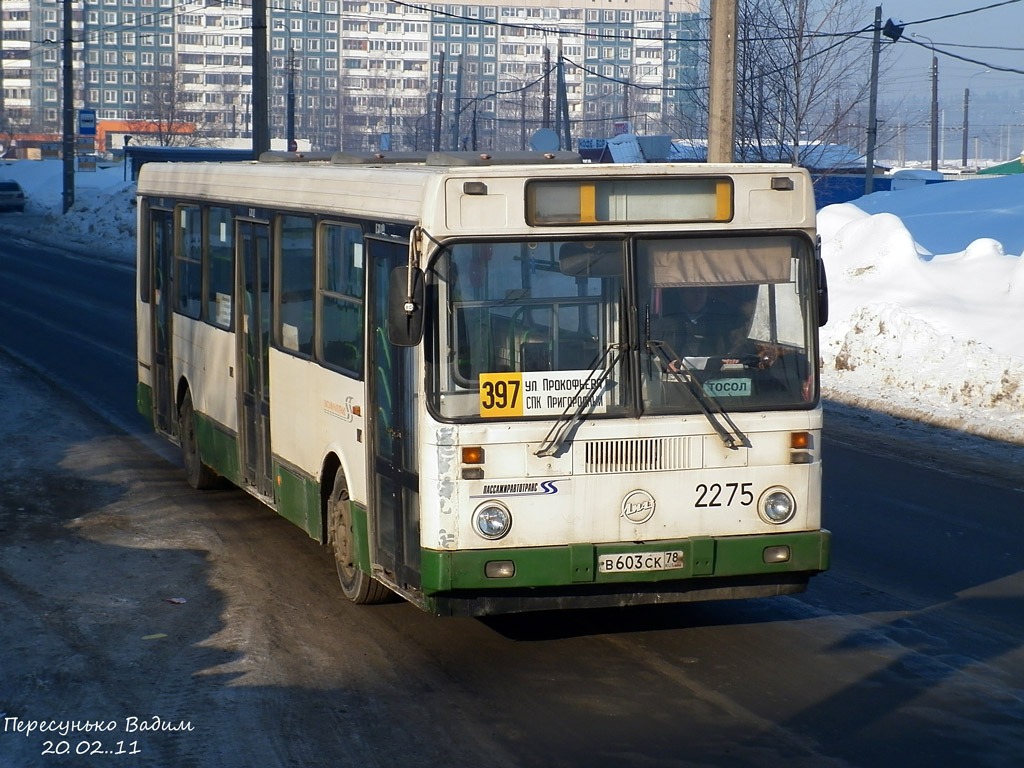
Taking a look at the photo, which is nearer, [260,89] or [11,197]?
[260,89]

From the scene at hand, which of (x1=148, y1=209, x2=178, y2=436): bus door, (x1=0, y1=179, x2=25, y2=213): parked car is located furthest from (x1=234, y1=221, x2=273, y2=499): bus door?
(x1=0, y1=179, x2=25, y2=213): parked car

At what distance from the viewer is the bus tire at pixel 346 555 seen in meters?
8.34

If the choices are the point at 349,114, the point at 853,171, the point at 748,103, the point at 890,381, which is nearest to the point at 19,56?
the point at 349,114

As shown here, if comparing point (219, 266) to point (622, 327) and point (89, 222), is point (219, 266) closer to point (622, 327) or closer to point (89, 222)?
point (622, 327)

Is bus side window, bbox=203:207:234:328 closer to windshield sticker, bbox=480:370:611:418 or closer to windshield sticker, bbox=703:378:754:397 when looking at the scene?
windshield sticker, bbox=480:370:611:418

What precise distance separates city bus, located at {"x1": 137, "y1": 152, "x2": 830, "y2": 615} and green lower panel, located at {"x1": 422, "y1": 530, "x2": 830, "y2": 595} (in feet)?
0.04

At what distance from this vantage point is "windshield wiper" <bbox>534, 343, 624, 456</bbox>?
708 cm

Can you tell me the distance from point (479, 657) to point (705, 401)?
5.72ft

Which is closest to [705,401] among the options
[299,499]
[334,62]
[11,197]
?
[299,499]

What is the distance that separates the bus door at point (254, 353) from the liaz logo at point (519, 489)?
3.25 m

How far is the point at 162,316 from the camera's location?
12.9m

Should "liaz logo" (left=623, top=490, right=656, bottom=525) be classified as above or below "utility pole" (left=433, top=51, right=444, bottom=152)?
below

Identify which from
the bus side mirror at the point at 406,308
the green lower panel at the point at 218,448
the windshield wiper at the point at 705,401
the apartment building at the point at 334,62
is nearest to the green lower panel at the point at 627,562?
the windshield wiper at the point at 705,401

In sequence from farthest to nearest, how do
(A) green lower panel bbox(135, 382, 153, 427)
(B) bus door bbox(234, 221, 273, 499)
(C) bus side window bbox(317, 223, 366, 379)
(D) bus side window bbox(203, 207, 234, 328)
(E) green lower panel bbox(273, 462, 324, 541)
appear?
(A) green lower panel bbox(135, 382, 153, 427) < (D) bus side window bbox(203, 207, 234, 328) < (B) bus door bbox(234, 221, 273, 499) < (E) green lower panel bbox(273, 462, 324, 541) < (C) bus side window bbox(317, 223, 366, 379)
